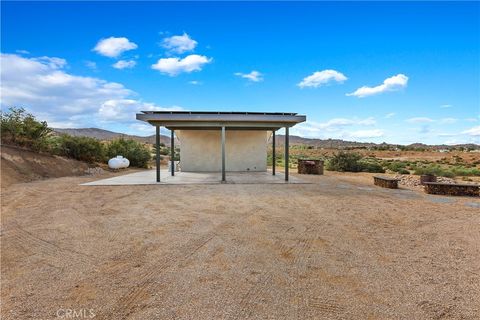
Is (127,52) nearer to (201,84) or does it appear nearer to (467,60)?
(201,84)

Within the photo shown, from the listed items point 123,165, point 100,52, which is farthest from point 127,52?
point 123,165

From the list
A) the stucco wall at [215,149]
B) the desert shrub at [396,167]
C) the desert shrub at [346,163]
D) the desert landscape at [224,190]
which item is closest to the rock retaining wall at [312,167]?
the desert landscape at [224,190]

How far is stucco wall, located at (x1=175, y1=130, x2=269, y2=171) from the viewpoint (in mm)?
15844

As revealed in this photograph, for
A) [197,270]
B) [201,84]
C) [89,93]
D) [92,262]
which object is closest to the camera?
Result: [197,270]

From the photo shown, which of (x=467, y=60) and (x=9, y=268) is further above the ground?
(x=467, y=60)

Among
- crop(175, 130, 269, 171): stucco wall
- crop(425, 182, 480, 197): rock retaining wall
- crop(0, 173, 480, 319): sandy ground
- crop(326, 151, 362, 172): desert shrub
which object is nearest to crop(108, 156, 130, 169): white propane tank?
crop(175, 130, 269, 171): stucco wall

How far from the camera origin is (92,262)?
3.61 m

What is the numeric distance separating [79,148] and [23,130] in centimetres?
314

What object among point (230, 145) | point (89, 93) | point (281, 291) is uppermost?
point (89, 93)

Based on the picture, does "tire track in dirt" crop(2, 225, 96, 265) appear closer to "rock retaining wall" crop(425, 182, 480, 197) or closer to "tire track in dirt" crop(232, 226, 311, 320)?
"tire track in dirt" crop(232, 226, 311, 320)

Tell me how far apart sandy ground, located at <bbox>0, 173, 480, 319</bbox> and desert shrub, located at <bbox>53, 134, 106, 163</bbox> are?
10592 mm

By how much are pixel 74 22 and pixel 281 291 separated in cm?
1284

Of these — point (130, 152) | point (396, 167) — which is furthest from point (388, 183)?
point (130, 152)

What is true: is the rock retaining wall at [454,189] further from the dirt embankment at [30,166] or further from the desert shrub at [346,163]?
the dirt embankment at [30,166]
